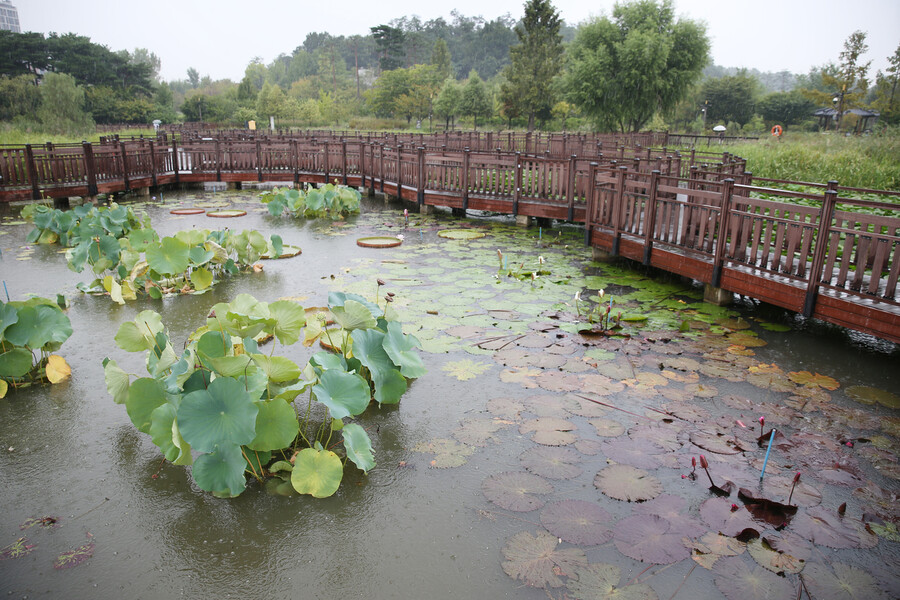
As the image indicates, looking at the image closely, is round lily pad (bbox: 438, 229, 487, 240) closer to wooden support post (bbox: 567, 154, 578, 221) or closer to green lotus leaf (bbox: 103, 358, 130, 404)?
wooden support post (bbox: 567, 154, 578, 221)

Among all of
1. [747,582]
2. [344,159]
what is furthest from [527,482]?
[344,159]

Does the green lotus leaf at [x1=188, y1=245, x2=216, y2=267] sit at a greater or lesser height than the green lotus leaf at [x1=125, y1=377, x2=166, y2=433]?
greater

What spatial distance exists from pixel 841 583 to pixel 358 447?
7.42 feet

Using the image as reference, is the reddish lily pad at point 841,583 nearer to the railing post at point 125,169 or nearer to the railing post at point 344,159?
the railing post at point 344,159

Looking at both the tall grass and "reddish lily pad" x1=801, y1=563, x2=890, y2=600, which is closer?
"reddish lily pad" x1=801, y1=563, x2=890, y2=600

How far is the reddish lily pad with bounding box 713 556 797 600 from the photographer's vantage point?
2.23 m

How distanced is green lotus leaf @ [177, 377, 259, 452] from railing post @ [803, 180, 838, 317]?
14.7ft

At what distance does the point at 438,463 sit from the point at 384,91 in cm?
5467

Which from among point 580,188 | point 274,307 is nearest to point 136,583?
point 274,307

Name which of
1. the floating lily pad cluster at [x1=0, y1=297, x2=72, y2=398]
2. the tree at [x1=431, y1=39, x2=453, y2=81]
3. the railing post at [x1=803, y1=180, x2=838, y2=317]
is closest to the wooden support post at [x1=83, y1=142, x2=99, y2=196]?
the floating lily pad cluster at [x1=0, y1=297, x2=72, y2=398]

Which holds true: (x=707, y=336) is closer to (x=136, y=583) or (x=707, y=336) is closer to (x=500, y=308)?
(x=500, y=308)

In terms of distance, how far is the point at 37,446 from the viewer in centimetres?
332

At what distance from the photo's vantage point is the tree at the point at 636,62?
34.6m

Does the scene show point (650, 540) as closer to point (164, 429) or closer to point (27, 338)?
point (164, 429)
